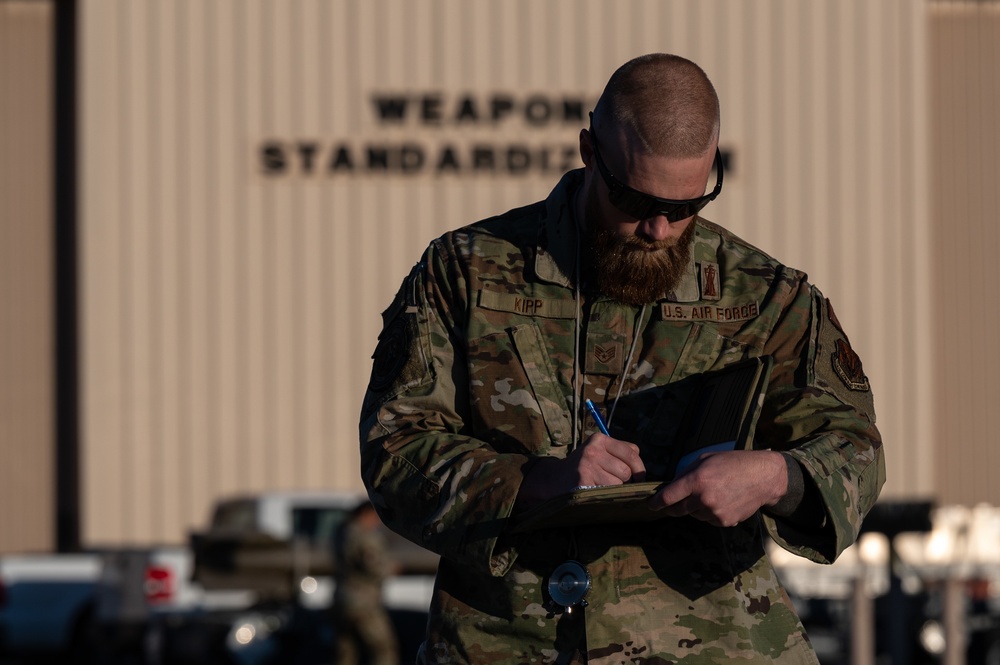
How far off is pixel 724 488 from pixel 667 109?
590mm

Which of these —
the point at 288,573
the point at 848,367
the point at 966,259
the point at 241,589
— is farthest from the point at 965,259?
the point at 848,367

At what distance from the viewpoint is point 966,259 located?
72.7 feet

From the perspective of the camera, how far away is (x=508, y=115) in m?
20.0

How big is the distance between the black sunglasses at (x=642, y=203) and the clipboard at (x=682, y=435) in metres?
0.25

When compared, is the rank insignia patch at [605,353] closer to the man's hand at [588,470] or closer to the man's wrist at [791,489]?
the man's hand at [588,470]

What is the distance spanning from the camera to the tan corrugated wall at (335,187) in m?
19.4

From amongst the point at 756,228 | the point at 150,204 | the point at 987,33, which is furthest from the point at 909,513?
the point at 987,33

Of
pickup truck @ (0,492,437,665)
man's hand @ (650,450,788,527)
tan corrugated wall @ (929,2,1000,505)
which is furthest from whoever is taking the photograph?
tan corrugated wall @ (929,2,1000,505)

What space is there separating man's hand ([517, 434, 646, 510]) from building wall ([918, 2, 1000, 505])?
20322 millimetres

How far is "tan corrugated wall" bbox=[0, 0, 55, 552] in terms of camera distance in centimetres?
2156

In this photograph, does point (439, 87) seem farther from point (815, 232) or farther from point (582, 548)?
point (582, 548)

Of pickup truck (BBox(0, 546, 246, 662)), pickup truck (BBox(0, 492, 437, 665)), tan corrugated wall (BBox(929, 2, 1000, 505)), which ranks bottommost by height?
pickup truck (BBox(0, 546, 246, 662))

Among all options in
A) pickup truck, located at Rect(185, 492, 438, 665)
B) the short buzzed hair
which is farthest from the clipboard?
pickup truck, located at Rect(185, 492, 438, 665)

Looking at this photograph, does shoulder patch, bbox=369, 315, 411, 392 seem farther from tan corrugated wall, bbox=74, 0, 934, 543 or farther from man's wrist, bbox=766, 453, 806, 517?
tan corrugated wall, bbox=74, 0, 934, 543
